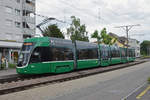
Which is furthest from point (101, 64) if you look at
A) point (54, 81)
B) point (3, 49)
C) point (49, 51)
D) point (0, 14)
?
point (0, 14)

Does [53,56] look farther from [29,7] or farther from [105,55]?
[29,7]

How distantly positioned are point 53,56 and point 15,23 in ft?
79.7

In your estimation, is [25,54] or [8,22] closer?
[25,54]

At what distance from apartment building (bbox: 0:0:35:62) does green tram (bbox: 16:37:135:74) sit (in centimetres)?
1358

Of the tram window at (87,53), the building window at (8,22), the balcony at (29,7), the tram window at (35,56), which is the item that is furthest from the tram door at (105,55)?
the balcony at (29,7)

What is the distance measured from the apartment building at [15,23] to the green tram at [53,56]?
44.6 ft

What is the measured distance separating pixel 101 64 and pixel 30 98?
53.3 ft

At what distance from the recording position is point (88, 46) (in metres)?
19.8

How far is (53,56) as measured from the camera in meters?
14.2

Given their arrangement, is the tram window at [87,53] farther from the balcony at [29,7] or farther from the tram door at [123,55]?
the balcony at [29,7]

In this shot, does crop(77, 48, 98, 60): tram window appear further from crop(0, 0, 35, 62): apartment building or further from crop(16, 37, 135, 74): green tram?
crop(0, 0, 35, 62): apartment building

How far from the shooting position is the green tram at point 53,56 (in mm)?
12875

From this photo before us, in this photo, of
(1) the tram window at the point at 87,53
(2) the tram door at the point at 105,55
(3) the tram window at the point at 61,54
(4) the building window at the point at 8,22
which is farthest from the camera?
(4) the building window at the point at 8,22

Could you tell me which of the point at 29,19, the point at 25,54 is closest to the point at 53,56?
the point at 25,54
